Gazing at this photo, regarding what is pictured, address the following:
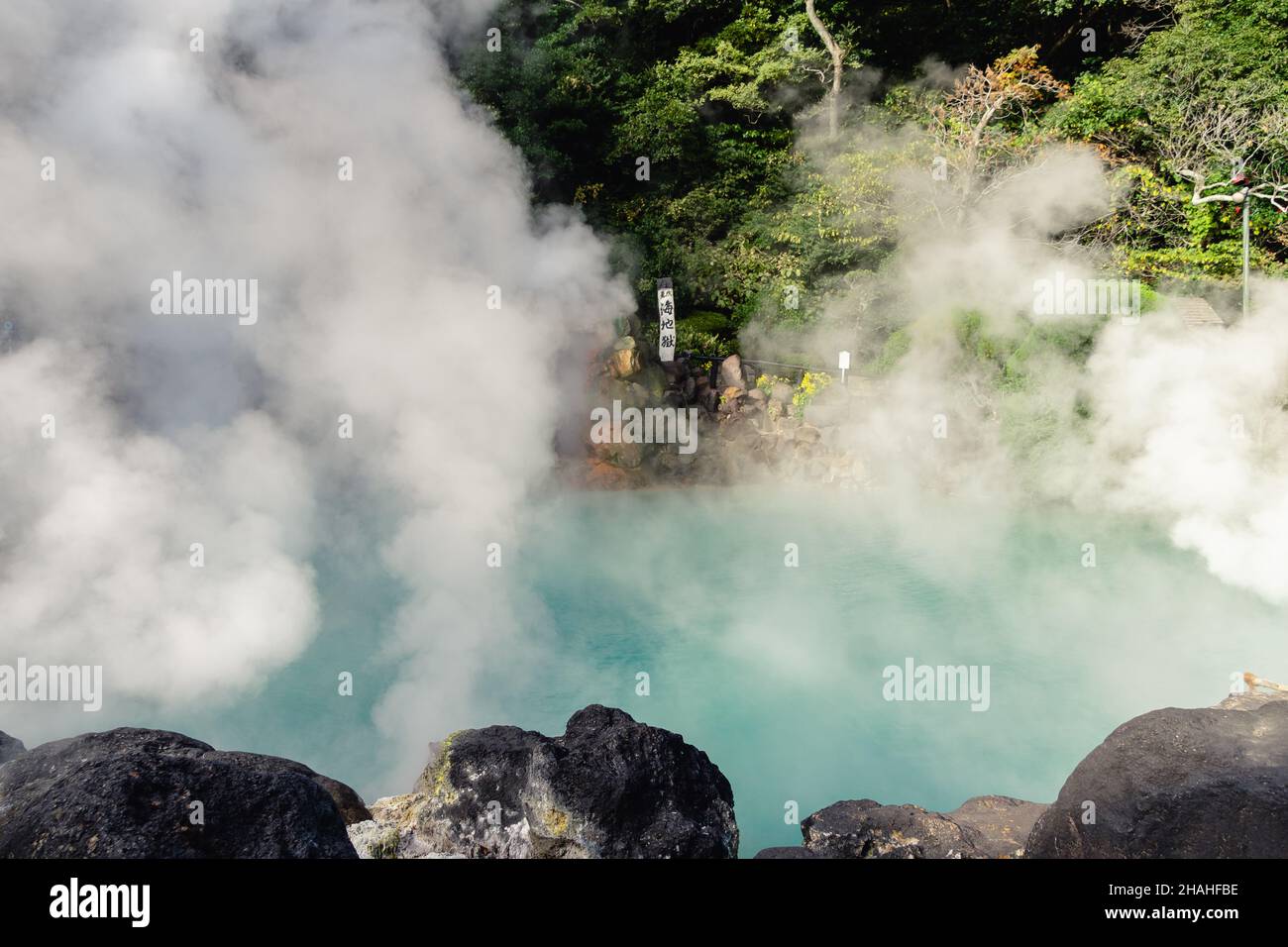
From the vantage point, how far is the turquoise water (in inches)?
225

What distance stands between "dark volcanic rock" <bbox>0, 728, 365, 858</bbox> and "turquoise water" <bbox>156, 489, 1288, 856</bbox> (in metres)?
2.43

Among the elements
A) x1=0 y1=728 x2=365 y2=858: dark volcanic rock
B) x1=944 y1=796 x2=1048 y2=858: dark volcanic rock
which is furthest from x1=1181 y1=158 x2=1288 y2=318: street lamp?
x1=0 y1=728 x2=365 y2=858: dark volcanic rock

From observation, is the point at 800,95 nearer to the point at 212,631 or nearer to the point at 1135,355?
the point at 1135,355

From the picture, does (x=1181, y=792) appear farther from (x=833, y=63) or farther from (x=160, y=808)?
(x=833, y=63)

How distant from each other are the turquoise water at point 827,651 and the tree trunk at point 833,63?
387 inches

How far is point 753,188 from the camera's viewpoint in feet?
51.9

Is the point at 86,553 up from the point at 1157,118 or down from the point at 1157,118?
down

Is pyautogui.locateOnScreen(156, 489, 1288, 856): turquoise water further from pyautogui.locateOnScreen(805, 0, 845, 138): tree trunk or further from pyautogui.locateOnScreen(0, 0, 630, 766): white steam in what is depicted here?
pyautogui.locateOnScreen(805, 0, 845, 138): tree trunk

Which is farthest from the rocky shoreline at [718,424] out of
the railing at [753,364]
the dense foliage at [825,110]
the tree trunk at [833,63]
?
the tree trunk at [833,63]

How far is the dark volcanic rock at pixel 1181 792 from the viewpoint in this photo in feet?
9.59

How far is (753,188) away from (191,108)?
11.1m

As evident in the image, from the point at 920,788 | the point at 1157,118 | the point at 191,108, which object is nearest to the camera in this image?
the point at 920,788
